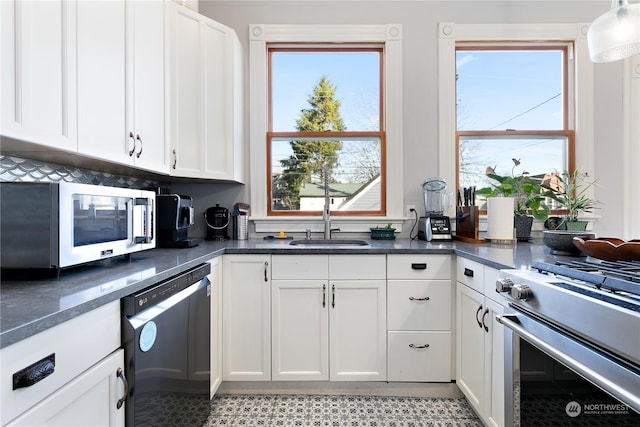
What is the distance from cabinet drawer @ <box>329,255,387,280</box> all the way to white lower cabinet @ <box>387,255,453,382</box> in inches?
2.6

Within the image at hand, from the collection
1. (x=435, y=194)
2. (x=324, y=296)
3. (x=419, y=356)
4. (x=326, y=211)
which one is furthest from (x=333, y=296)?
(x=435, y=194)

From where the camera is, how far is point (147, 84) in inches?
68.2

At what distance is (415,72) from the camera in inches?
103

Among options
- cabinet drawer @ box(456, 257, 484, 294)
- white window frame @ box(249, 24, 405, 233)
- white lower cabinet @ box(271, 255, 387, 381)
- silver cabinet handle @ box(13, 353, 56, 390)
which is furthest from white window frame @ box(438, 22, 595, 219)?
silver cabinet handle @ box(13, 353, 56, 390)

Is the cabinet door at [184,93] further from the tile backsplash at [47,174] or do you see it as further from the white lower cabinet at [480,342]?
the white lower cabinet at [480,342]

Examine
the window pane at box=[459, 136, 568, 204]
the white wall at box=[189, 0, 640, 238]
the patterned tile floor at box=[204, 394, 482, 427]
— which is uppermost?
the white wall at box=[189, 0, 640, 238]

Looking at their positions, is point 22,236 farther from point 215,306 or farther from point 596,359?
point 596,359

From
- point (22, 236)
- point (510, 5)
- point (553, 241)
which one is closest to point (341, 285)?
point (553, 241)

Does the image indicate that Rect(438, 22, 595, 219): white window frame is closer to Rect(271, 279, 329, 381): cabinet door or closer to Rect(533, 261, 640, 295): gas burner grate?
Rect(271, 279, 329, 381): cabinet door

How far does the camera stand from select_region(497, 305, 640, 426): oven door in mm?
760

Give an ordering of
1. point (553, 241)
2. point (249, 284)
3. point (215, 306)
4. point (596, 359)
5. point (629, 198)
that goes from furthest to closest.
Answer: point (629, 198), point (249, 284), point (215, 306), point (553, 241), point (596, 359)

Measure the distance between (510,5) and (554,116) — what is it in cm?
94

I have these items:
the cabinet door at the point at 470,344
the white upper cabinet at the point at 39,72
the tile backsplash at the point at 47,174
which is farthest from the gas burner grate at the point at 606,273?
the tile backsplash at the point at 47,174

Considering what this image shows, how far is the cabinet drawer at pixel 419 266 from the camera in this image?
1.98 meters
